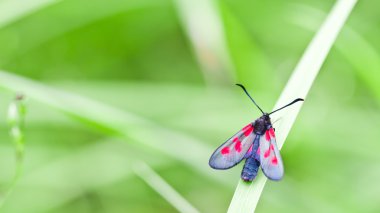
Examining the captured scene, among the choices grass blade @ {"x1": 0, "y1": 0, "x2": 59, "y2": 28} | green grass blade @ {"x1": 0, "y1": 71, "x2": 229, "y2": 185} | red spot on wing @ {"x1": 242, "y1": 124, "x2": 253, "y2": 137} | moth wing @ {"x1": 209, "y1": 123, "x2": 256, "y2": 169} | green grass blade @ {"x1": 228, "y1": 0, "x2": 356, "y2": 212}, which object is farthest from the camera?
grass blade @ {"x1": 0, "y1": 0, "x2": 59, "y2": 28}

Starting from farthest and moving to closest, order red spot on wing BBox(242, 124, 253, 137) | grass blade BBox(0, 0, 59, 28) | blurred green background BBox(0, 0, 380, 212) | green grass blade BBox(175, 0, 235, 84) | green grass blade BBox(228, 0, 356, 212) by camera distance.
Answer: green grass blade BBox(175, 0, 235, 84) < grass blade BBox(0, 0, 59, 28) < blurred green background BBox(0, 0, 380, 212) < red spot on wing BBox(242, 124, 253, 137) < green grass blade BBox(228, 0, 356, 212)

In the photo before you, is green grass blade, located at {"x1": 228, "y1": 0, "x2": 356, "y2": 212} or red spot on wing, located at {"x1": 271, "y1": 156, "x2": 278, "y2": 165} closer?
green grass blade, located at {"x1": 228, "y1": 0, "x2": 356, "y2": 212}

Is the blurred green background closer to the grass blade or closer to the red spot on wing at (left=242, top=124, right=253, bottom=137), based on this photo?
the grass blade

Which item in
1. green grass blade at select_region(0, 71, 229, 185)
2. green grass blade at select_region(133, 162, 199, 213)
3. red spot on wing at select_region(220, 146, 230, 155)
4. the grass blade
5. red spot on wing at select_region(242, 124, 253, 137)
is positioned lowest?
green grass blade at select_region(133, 162, 199, 213)

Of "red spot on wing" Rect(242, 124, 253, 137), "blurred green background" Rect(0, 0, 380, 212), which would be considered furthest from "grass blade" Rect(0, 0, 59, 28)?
"red spot on wing" Rect(242, 124, 253, 137)

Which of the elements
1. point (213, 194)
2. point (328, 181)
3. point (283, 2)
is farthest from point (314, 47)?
point (283, 2)

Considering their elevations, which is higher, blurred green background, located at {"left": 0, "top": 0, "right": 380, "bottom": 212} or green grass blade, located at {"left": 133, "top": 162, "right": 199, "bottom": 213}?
blurred green background, located at {"left": 0, "top": 0, "right": 380, "bottom": 212}

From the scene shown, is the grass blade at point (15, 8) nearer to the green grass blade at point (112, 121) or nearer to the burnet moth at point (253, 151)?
the green grass blade at point (112, 121)

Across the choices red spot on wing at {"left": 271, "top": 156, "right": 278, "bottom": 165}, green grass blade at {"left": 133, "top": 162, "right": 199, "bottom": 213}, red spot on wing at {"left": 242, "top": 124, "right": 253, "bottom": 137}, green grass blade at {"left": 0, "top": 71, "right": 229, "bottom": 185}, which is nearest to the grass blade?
green grass blade at {"left": 0, "top": 71, "right": 229, "bottom": 185}
